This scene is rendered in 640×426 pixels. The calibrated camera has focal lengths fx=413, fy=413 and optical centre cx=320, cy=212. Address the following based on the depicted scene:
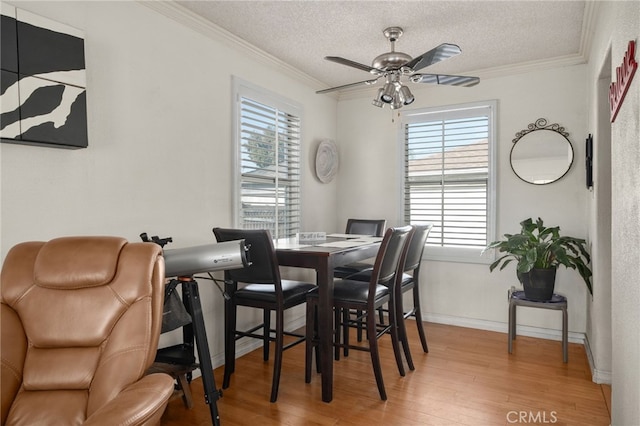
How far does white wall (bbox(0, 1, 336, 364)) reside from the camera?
204 centimetres

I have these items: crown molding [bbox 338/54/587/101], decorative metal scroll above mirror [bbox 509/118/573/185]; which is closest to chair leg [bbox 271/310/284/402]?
decorative metal scroll above mirror [bbox 509/118/573/185]

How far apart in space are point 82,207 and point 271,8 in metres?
1.72

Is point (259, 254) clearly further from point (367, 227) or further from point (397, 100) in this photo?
point (367, 227)

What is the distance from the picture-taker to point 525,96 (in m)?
3.83

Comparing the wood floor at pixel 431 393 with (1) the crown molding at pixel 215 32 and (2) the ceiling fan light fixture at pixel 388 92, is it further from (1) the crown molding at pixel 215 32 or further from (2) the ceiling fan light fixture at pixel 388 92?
(1) the crown molding at pixel 215 32

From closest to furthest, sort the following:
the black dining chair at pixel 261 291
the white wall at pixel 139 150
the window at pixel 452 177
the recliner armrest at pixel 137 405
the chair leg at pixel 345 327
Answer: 1. the recliner armrest at pixel 137 405
2. the white wall at pixel 139 150
3. the black dining chair at pixel 261 291
4. the chair leg at pixel 345 327
5. the window at pixel 452 177

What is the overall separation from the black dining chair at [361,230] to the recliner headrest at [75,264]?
2261 millimetres

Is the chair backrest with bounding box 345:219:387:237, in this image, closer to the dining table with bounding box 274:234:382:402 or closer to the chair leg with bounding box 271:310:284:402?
the dining table with bounding box 274:234:382:402

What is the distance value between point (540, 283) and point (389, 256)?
1.40m

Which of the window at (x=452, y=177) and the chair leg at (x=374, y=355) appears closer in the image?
the chair leg at (x=374, y=355)

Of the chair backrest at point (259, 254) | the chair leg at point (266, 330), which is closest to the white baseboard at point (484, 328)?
the chair leg at point (266, 330)

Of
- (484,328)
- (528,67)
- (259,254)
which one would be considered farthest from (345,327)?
(528,67)

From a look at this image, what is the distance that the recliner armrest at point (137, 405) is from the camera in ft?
3.86

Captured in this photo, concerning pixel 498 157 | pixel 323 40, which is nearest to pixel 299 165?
pixel 323 40
